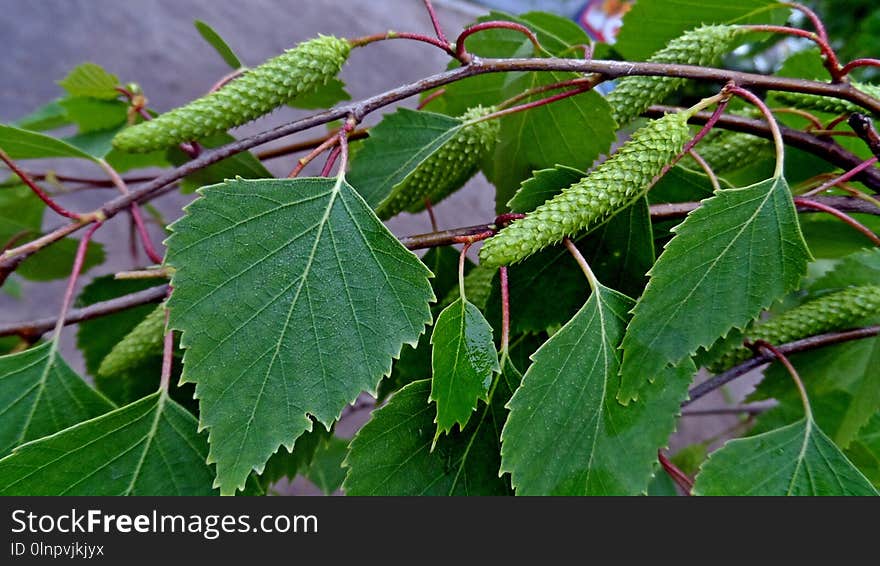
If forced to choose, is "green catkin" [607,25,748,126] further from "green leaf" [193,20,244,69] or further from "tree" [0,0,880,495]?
"green leaf" [193,20,244,69]

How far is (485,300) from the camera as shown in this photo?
477 millimetres

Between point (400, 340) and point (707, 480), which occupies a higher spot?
point (400, 340)

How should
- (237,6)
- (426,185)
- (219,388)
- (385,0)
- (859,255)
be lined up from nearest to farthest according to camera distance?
(219,388)
(426,185)
(859,255)
(237,6)
(385,0)

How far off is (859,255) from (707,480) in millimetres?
300

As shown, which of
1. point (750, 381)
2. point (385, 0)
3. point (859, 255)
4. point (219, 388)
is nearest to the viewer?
point (219, 388)

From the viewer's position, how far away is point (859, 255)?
1.98 ft

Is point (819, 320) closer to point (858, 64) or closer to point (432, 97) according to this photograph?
point (858, 64)

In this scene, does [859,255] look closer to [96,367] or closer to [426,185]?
[426,185]

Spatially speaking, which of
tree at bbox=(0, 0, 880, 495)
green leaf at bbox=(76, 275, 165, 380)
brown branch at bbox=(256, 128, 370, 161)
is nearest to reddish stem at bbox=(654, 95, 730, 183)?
tree at bbox=(0, 0, 880, 495)

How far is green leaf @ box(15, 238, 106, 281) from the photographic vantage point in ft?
2.26

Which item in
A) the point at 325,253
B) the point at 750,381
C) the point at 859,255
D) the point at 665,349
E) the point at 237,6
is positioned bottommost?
the point at 750,381

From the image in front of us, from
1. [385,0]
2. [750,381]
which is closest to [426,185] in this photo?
[750,381]

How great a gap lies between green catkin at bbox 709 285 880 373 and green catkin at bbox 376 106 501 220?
9.5 inches

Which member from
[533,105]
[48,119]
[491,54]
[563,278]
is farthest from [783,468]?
[48,119]
